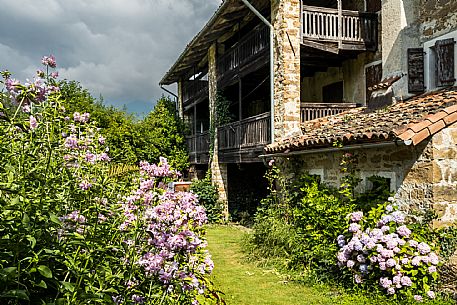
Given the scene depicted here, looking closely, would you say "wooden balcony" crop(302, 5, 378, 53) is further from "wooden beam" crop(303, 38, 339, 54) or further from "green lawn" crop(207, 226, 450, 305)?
"green lawn" crop(207, 226, 450, 305)

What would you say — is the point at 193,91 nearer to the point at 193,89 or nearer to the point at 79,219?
the point at 193,89

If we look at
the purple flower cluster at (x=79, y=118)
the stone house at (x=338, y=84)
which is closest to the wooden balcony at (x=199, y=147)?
the stone house at (x=338, y=84)

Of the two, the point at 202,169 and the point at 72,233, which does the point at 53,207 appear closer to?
the point at 72,233

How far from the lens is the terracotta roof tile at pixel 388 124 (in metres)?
6.93

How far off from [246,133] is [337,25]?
4.17 metres

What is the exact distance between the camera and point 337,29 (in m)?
11.8

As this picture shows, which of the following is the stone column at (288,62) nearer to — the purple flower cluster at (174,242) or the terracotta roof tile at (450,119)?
the terracotta roof tile at (450,119)

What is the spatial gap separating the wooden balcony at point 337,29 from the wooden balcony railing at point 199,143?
7.47 m

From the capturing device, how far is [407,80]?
33.1ft

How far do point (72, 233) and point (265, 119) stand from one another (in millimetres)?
10166

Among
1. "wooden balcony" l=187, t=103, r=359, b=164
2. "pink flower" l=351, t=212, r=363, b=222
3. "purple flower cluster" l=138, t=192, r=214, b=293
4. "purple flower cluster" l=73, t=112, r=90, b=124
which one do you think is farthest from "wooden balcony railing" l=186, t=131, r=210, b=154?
"purple flower cluster" l=138, t=192, r=214, b=293

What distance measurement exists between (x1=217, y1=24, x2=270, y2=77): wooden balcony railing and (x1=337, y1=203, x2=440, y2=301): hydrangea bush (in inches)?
272

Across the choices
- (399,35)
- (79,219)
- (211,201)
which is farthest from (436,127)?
(211,201)

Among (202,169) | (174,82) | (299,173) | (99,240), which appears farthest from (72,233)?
(174,82)
